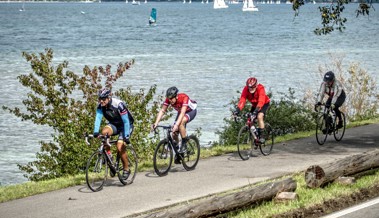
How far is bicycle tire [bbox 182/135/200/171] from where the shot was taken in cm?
1753

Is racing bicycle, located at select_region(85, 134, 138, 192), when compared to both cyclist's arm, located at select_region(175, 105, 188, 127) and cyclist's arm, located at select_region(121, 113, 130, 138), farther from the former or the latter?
cyclist's arm, located at select_region(175, 105, 188, 127)

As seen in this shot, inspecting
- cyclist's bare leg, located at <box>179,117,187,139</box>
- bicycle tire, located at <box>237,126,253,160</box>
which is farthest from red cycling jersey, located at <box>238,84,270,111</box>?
cyclist's bare leg, located at <box>179,117,187,139</box>

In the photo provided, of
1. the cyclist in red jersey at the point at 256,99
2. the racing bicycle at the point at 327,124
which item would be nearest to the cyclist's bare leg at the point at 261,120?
the cyclist in red jersey at the point at 256,99

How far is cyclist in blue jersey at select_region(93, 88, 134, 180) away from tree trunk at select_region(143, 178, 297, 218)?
3.36 metres

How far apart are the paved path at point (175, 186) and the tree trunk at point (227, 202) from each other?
5.50 ft

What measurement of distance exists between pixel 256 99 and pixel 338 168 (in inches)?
187

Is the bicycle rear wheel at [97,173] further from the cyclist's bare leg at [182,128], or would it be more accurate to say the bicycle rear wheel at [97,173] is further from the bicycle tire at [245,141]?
the bicycle tire at [245,141]

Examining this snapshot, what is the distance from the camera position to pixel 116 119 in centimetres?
1580

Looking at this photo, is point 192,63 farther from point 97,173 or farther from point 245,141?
point 97,173

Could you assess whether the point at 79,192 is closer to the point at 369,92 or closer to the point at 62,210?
the point at 62,210

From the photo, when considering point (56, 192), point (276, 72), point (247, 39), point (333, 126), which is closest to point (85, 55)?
point (276, 72)

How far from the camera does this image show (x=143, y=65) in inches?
2496

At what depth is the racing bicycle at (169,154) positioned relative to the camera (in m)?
16.8

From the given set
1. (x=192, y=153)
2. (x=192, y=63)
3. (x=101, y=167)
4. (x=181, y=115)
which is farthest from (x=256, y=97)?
(x=192, y=63)
